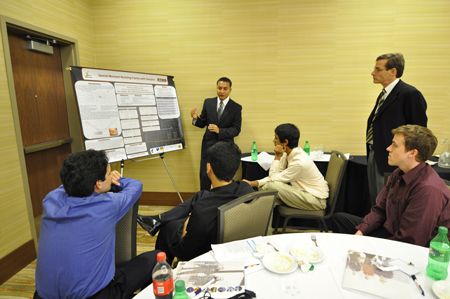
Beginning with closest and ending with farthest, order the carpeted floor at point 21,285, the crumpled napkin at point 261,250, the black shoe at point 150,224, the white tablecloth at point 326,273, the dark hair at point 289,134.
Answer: the white tablecloth at point 326,273
the crumpled napkin at point 261,250
the black shoe at point 150,224
the carpeted floor at point 21,285
the dark hair at point 289,134

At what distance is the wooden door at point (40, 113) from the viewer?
9.37 feet

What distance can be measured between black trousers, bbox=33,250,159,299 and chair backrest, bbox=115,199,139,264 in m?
0.05

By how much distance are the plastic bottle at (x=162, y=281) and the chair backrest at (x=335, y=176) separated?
1854 millimetres

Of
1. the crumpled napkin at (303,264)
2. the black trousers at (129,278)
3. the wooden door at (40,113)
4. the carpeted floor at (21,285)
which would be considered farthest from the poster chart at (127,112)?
the crumpled napkin at (303,264)

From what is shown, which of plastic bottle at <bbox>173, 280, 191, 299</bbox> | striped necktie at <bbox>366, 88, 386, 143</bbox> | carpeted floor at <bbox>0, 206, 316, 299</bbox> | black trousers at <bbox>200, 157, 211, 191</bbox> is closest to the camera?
plastic bottle at <bbox>173, 280, 191, 299</bbox>

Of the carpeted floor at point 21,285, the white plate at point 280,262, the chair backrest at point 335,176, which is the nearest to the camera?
the white plate at point 280,262

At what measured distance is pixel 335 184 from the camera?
8.03ft

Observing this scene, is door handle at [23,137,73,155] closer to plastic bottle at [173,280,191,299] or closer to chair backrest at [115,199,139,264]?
chair backrest at [115,199,139,264]

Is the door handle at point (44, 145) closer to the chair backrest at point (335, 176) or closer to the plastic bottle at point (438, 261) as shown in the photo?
the chair backrest at point (335, 176)

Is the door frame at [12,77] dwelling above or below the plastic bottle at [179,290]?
above

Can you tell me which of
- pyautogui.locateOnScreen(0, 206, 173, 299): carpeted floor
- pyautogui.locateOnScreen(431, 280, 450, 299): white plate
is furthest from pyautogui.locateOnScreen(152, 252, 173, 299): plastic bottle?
pyautogui.locateOnScreen(0, 206, 173, 299): carpeted floor

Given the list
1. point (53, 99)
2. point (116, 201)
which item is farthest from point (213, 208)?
point (53, 99)

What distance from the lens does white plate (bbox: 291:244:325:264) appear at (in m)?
1.21

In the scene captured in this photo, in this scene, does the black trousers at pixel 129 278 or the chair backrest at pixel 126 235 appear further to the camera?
the chair backrest at pixel 126 235
